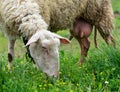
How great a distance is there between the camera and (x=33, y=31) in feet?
21.8

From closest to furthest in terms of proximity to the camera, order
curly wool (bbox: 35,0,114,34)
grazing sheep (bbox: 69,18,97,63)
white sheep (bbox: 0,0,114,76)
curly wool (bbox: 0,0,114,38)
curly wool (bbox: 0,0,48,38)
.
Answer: white sheep (bbox: 0,0,114,76), curly wool (bbox: 0,0,48,38), curly wool (bbox: 0,0,114,38), curly wool (bbox: 35,0,114,34), grazing sheep (bbox: 69,18,97,63)

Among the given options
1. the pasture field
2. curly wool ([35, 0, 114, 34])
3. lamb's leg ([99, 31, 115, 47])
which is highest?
curly wool ([35, 0, 114, 34])

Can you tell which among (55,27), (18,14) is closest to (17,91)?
(18,14)

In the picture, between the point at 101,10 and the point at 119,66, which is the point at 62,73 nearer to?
the point at 119,66

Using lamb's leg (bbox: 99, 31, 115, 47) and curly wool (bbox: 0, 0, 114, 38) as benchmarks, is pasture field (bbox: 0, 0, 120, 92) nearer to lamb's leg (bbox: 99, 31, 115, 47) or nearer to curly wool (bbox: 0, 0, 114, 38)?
curly wool (bbox: 0, 0, 114, 38)

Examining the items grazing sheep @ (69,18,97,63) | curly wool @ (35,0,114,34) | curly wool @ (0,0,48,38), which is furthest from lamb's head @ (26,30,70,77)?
grazing sheep @ (69,18,97,63)

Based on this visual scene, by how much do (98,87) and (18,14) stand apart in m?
1.93

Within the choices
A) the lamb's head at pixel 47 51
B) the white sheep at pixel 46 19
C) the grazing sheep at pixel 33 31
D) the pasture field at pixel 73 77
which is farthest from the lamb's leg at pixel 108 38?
the lamb's head at pixel 47 51

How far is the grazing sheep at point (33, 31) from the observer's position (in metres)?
A: 6.31

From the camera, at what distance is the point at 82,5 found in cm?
860

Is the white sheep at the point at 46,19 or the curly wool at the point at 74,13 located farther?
the curly wool at the point at 74,13

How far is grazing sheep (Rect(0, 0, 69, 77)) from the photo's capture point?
6309 mm

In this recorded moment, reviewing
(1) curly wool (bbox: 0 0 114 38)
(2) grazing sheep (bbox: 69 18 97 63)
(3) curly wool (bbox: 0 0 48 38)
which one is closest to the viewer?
(3) curly wool (bbox: 0 0 48 38)

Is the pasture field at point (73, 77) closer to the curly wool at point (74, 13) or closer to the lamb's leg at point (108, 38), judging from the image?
the curly wool at point (74, 13)
